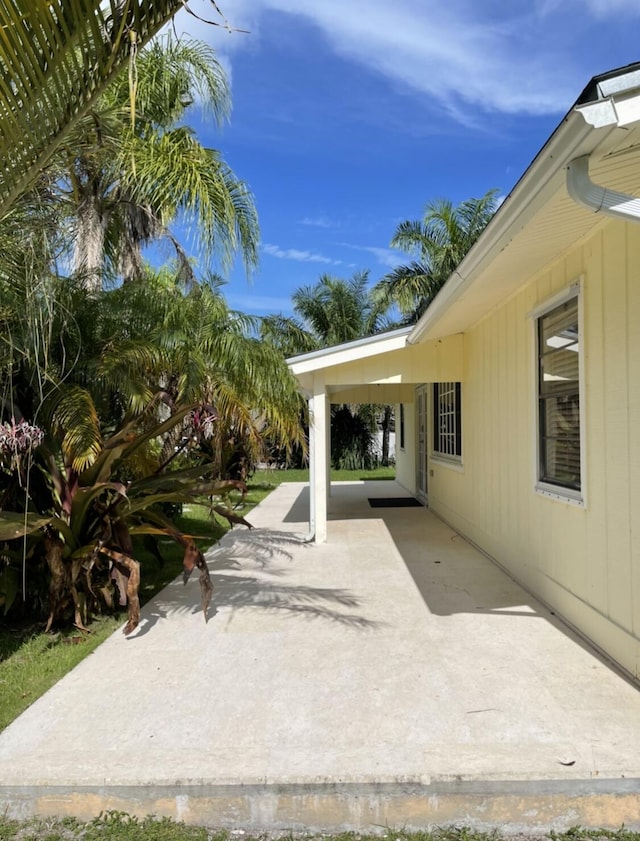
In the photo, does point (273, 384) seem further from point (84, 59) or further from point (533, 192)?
point (84, 59)

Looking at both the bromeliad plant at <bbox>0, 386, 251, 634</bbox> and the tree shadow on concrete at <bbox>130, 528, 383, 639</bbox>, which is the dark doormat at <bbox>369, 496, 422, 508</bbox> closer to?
the tree shadow on concrete at <bbox>130, 528, 383, 639</bbox>

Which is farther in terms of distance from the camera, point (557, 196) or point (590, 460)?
point (590, 460)

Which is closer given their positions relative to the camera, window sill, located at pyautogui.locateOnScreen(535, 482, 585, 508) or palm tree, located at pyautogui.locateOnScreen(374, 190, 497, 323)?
window sill, located at pyautogui.locateOnScreen(535, 482, 585, 508)

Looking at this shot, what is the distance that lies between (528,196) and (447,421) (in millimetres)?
7156

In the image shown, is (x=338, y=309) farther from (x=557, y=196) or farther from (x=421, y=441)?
(x=557, y=196)

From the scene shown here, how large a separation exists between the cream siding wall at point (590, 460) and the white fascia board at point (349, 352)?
1.54m

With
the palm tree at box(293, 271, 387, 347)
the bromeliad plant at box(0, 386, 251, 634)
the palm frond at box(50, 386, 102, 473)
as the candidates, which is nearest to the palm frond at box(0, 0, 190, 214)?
the palm frond at box(50, 386, 102, 473)

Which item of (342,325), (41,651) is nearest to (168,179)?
(41,651)

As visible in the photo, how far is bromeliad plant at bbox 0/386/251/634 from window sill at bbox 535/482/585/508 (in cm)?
276

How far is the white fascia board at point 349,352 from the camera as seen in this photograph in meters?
8.25

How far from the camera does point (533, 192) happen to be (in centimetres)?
320

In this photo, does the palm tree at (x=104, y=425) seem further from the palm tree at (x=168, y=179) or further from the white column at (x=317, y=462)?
the white column at (x=317, y=462)

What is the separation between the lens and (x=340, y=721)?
→ 3195 millimetres

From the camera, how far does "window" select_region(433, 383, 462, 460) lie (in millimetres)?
9398
